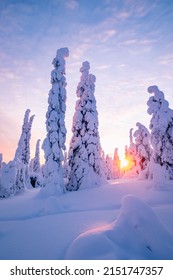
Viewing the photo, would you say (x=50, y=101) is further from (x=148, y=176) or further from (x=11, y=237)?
(x=11, y=237)

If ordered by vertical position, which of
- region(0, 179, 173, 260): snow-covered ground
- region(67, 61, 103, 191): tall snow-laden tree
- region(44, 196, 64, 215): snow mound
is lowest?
Answer: region(44, 196, 64, 215): snow mound

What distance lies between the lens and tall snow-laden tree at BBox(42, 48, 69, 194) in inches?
781

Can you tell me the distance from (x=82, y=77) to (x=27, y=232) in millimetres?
19805

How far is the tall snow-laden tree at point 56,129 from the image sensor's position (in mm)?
19844

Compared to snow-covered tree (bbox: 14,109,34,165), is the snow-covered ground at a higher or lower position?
lower

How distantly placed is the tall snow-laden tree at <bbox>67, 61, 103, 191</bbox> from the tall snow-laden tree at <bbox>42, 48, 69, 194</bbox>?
6.10 feet

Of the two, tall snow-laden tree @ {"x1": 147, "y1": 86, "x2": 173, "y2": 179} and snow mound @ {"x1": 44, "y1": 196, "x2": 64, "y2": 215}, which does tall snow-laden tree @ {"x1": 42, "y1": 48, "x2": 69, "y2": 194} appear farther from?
tall snow-laden tree @ {"x1": 147, "y1": 86, "x2": 173, "y2": 179}

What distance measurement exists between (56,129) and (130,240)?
55.0 ft

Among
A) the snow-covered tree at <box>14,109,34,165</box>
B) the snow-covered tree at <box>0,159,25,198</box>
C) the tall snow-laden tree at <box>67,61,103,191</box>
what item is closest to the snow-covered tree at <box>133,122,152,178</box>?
the tall snow-laden tree at <box>67,61,103,191</box>

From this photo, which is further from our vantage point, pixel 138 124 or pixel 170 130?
pixel 138 124

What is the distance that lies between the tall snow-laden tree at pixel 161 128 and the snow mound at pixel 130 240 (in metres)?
14.3

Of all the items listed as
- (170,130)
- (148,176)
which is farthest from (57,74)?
(148,176)

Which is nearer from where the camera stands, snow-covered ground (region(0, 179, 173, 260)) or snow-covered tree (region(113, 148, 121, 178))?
snow-covered ground (region(0, 179, 173, 260))
